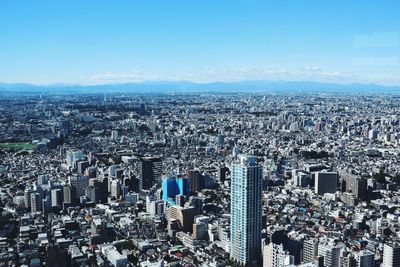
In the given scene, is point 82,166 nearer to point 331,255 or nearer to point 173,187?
point 173,187

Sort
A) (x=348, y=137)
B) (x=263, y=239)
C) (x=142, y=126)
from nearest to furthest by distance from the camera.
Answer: (x=263, y=239)
(x=348, y=137)
(x=142, y=126)

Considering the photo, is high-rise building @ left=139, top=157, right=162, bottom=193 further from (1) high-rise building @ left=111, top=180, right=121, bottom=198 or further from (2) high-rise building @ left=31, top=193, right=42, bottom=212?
(2) high-rise building @ left=31, top=193, right=42, bottom=212

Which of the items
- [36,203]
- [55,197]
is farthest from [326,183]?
[36,203]

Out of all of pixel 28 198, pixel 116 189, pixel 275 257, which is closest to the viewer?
pixel 275 257

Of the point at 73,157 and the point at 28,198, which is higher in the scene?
the point at 73,157

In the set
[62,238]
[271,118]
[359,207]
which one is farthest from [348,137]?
[62,238]

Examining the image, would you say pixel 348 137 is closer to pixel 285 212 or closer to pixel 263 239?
pixel 285 212

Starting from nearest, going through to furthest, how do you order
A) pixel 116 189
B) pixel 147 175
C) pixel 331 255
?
1. pixel 331 255
2. pixel 116 189
3. pixel 147 175
